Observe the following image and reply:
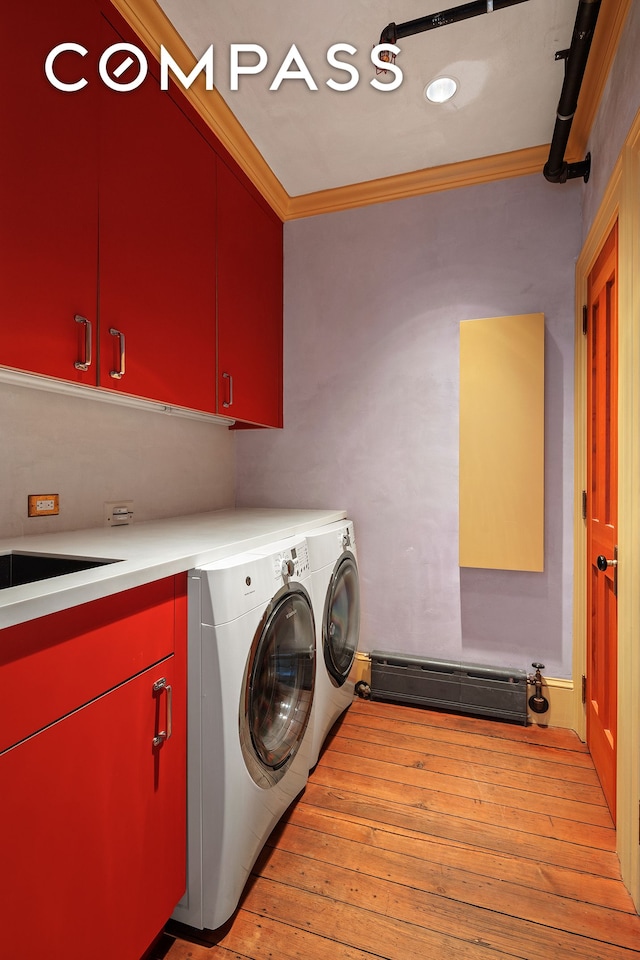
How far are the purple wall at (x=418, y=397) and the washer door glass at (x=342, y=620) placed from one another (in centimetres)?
25

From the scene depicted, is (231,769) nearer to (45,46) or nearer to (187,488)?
(187,488)

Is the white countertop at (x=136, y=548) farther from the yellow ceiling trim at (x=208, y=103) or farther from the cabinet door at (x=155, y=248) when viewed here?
the yellow ceiling trim at (x=208, y=103)

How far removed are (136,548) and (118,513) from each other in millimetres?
647

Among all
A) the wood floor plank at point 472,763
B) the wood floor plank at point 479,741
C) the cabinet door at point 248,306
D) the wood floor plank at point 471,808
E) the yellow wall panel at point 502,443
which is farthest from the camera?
the yellow wall panel at point 502,443

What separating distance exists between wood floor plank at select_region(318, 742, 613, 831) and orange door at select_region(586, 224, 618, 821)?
0.10 metres

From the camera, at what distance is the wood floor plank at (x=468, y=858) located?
1372mm

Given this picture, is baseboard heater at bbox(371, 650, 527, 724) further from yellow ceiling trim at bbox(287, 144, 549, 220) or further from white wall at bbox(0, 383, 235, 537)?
yellow ceiling trim at bbox(287, 144, 549, 220)

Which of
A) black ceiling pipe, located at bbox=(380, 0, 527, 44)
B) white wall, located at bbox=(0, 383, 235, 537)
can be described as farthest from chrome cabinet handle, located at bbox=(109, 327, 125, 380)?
black ceiling pipe, located at bbox=(380, 0, 527, 44)

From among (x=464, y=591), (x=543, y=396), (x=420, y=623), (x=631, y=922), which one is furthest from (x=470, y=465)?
(x=631, y=922)

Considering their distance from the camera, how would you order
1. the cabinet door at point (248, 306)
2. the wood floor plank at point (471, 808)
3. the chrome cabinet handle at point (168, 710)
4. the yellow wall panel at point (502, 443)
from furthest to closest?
the yellow wall panel at point (502, 443) < the cabinet door at point (248, 306) < the wood floor plank at point (471, 808) < the chrome cabinet handle at point (168, 710)

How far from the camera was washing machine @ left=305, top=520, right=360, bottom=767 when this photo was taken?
6.19ft

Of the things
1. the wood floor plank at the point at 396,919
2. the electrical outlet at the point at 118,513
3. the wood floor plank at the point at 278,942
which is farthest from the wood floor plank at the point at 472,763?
the electrical outlet at the point at 118,513

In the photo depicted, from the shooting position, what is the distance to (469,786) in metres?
1.84

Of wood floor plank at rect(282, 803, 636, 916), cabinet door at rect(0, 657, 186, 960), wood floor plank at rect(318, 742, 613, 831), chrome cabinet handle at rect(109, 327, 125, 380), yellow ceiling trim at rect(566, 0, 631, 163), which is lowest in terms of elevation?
wood floor plank at rect(282, 803, 636, 916)
